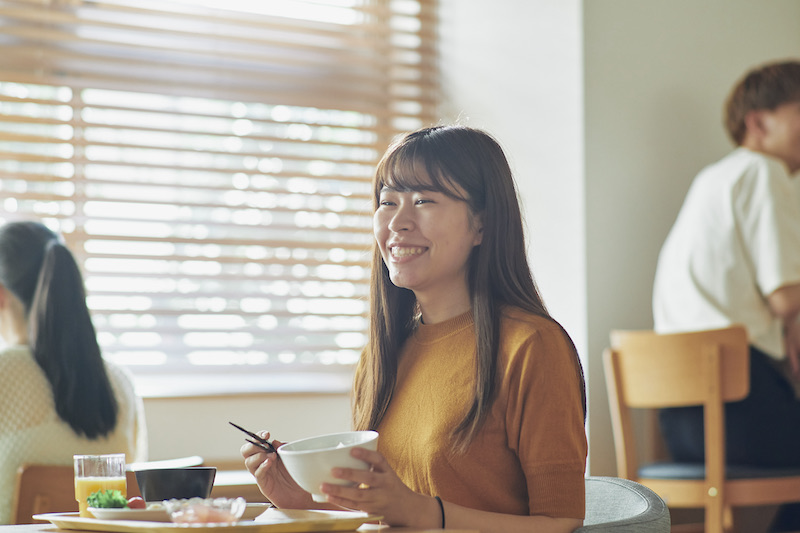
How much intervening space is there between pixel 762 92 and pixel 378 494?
2155mm

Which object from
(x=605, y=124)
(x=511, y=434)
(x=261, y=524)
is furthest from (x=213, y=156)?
(x=261, y=524)

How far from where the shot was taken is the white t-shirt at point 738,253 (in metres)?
2.61

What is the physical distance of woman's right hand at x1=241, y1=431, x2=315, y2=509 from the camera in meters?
1.29

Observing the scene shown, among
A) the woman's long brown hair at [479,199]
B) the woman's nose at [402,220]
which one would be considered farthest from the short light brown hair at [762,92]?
the woman's nose at [402,220]

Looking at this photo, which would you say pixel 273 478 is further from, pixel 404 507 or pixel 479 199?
pixel 479 199

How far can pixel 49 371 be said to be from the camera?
2.12m

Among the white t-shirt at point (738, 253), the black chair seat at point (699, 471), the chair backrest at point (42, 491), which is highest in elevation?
the white t-shirt at point (738, 253)

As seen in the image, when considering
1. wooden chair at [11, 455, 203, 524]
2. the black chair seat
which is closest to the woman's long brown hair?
wooden chair at [11, 455, 203, 524]

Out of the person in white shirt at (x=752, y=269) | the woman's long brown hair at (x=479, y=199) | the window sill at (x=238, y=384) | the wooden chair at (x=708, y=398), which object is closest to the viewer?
the woman's long brown hair at (x=479, y=199)

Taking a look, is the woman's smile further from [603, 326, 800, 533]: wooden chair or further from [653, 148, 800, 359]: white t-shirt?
[653, 148, 800, 359]: white t-shirt

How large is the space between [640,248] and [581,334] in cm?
34

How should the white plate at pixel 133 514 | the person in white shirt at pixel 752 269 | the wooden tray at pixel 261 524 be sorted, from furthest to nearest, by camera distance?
the person in white shirt at pixel 752 269
the white plate at pixel 133 514
the wooden tray at pixel 261 524

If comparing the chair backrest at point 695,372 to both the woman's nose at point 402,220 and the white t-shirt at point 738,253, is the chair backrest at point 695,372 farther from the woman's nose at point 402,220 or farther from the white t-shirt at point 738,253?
the woman's nose at point 402,220

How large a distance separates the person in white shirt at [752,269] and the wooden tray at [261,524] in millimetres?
1623
